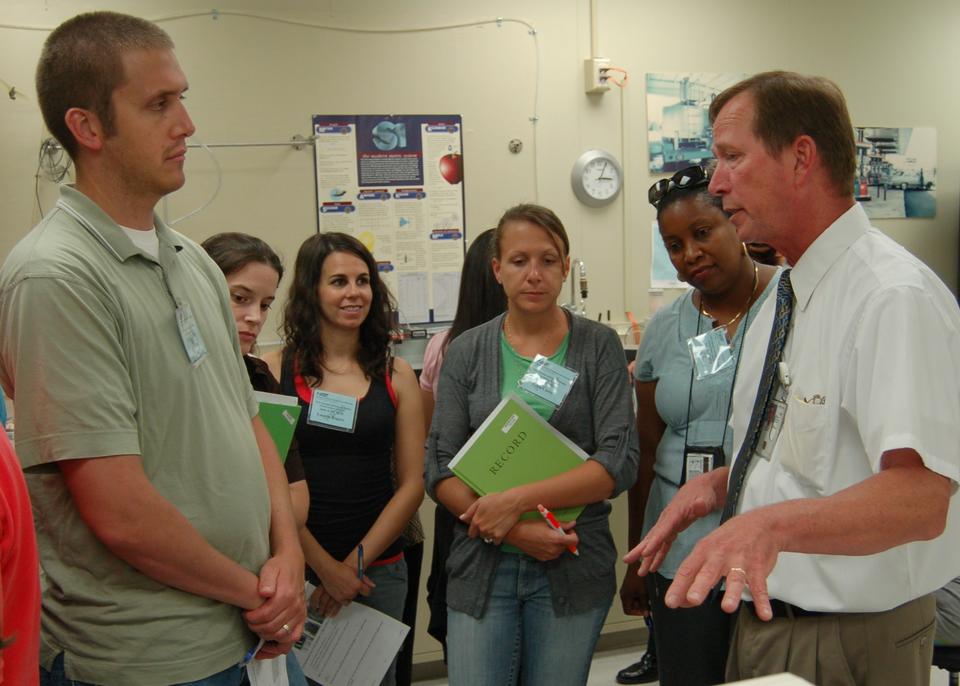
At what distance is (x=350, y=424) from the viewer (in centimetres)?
202

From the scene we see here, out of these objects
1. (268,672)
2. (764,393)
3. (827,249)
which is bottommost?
(268,672)

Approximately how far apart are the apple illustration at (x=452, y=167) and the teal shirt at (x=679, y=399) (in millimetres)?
2194

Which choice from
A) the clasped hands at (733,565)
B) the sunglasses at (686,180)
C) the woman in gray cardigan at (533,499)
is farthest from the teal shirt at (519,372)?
the clasped hands at (733,565)

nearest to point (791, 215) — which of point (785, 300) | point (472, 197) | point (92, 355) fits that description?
point (785, 300)

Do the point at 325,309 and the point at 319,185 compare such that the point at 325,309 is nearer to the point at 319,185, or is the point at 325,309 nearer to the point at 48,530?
the point at 48,530

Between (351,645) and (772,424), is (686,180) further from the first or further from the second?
(351,645)

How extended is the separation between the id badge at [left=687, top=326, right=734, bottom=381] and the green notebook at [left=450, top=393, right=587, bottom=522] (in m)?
0.33

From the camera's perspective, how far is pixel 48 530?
1.16 m

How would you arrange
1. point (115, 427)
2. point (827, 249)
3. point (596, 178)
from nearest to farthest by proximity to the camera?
point (115, 427) < point (827, 249) < point (596, 178)

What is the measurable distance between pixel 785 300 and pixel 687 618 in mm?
763

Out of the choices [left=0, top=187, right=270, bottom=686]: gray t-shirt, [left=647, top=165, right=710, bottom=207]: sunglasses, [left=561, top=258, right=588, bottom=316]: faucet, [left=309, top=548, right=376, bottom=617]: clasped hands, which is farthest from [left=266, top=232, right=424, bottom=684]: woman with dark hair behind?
[left=561, top=258, right=588, bottom=316]: faucet

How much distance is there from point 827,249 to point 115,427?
107 centimetres

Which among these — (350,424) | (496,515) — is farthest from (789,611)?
(350,424)

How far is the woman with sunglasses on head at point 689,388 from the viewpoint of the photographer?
68.9 inches
